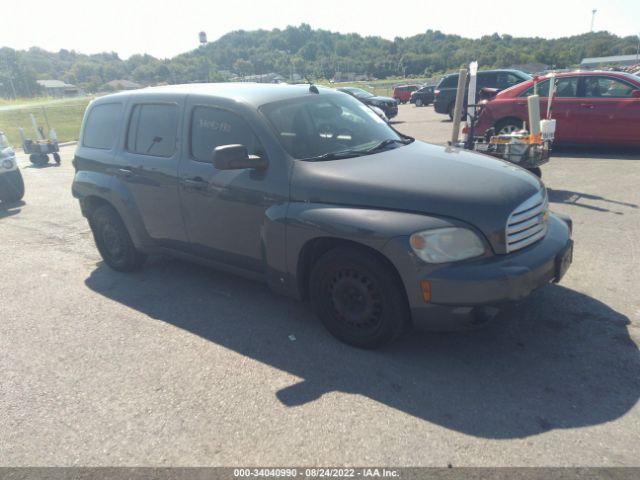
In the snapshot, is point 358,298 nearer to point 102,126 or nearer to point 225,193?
point 225,193

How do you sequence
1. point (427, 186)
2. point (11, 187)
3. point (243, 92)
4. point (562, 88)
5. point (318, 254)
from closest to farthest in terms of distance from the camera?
point (427, 186) < point (318, 254) < point (243, 92) < point (11, 187) < point (562, 88)

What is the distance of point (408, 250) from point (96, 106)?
4.04 m

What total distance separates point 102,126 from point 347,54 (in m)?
90.2

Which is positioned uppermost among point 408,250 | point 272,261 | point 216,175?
point 216,175

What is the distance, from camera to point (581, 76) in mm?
9086

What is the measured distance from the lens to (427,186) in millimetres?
3066

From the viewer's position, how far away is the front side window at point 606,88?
28.7 feet

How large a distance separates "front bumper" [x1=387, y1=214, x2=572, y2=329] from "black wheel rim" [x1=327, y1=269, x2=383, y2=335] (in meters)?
0.30

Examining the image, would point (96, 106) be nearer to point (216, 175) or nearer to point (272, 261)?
point (216, 175)

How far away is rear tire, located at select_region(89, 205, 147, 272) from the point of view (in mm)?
5008

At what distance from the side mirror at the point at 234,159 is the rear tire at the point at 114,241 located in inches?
83.2

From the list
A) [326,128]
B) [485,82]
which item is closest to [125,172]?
[326,128]

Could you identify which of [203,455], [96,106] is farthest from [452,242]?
[96,106]

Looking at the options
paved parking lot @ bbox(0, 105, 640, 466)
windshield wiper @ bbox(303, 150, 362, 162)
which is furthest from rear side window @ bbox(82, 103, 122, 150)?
windshield wiper @ bbox(303, 150, 362, 162)
